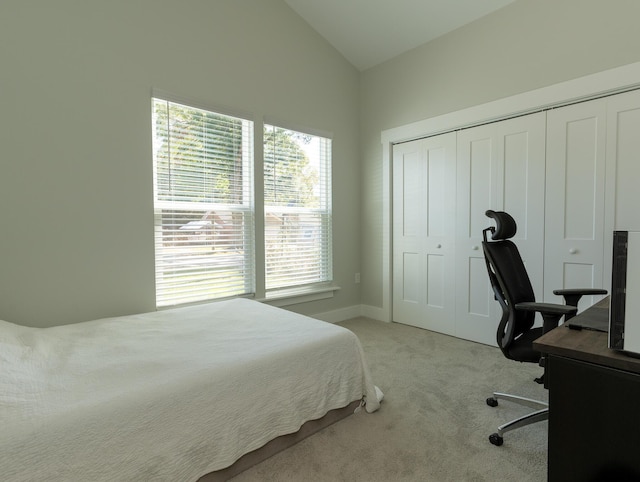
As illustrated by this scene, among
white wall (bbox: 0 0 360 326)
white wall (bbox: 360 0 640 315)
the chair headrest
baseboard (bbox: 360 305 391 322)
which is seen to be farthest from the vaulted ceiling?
baseboard (bbox: 360 305 391 322)

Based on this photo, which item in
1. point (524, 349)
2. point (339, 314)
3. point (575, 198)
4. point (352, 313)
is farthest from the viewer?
point (352, 313)

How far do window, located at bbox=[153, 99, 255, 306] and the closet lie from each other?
1780mm

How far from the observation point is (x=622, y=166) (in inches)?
98.5

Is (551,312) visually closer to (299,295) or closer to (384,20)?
(299,295)

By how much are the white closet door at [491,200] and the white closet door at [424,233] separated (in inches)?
Result: 4.7

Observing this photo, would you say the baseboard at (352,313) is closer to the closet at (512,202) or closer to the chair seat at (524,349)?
the closet at (512,202)

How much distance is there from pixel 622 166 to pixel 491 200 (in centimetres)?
93

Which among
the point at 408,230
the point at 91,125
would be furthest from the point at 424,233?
the point at 91,125

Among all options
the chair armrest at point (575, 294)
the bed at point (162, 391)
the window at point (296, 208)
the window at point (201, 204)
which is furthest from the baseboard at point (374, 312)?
the chair armrest at point (575, 294)

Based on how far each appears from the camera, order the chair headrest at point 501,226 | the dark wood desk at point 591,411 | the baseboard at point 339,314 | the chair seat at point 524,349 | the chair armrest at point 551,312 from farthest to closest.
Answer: the baseboard at point 339,314, the chair headrest at point 501,226, the chair seat at point 524,349, the chair armrest at point 551,312, the dark wood desk at point 591,411

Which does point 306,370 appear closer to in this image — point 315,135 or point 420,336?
point 420,336

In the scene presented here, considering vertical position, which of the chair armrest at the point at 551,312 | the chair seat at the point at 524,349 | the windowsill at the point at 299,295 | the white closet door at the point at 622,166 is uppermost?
the white closet door at the point at 622,166

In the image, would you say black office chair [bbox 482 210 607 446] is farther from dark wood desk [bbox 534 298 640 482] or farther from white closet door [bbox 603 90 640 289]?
white closet door [bbox 603 90 640 289]

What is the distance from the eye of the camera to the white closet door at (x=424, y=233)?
Result: 139 inches
